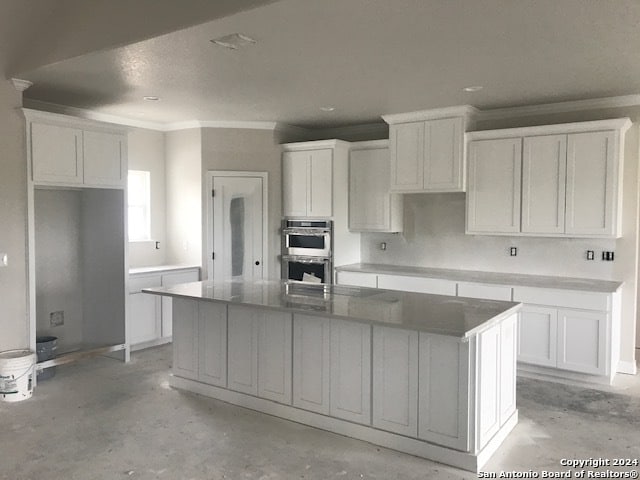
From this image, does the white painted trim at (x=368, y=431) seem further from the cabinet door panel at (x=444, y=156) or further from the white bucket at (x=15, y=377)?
the cabinet door panel at (x=444, y=156)

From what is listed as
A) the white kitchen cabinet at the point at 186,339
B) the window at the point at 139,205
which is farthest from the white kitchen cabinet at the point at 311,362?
the window at the point at 139,205

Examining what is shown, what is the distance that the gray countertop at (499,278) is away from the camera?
4555mm

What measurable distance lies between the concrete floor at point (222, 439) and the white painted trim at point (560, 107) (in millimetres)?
2570

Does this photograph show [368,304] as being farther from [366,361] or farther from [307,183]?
[307,183]

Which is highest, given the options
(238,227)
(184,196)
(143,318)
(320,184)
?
(320,184)

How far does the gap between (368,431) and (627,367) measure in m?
2.99

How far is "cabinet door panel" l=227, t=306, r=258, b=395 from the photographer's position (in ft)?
12.8

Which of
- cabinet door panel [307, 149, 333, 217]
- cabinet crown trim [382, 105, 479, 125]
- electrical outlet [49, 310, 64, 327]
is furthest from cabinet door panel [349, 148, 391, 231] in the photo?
electrical outlet [49, 310, 64, 327]

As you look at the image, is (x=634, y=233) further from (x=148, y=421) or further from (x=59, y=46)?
(x=59, y=46)

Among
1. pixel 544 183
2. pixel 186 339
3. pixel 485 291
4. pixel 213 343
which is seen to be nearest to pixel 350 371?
pixel 213 343

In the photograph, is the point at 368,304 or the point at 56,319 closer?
the point at 368,304

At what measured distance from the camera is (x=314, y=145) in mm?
6062

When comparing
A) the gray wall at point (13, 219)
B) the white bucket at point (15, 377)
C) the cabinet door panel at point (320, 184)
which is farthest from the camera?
the cabinet door panel at point (320, 184)

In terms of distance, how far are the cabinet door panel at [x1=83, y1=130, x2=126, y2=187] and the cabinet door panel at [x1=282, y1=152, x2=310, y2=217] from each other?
78.1 inches
